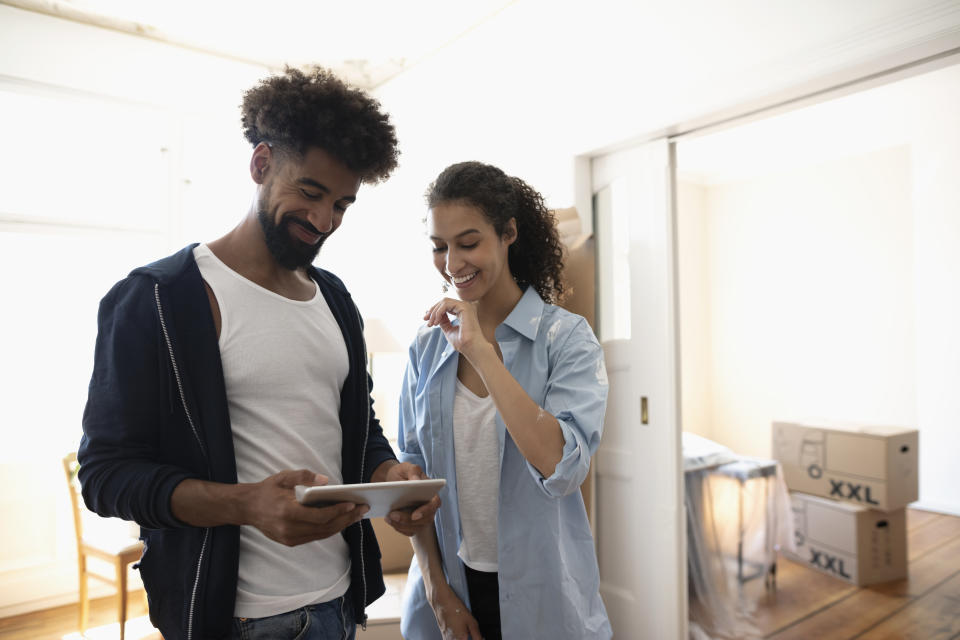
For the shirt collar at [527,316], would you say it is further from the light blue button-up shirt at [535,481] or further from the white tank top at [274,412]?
the white tank top at [274,412]

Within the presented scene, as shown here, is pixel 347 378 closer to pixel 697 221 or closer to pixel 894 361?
pixel 894 361

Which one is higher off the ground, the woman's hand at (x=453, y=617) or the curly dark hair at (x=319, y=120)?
the curly dark hair at (x=319, y=120)

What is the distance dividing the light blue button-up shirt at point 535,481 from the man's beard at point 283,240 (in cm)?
38

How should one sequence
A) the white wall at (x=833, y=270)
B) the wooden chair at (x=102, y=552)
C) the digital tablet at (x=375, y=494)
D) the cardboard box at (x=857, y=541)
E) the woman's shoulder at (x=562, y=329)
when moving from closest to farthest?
1. the digital tablet at (x=375, y=494)
2. the woman's shoulder at (x=562, y=329)
3. the wooden chair at (x=102, y=552)
4. the cardboard box at (x=857, y=541)
5. the white wall at (x=833, y=270)

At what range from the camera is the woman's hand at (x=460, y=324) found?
49.0 inches

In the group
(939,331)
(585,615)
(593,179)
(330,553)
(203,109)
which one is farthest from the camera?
(939,331)

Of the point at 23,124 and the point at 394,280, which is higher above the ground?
the point at 23,124

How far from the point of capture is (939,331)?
4.95 m

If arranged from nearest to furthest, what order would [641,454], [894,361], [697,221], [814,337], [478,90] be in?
1. [641,454]
2. [478,90]
3. [894,361]
4. [814,337]
5. [697,221]

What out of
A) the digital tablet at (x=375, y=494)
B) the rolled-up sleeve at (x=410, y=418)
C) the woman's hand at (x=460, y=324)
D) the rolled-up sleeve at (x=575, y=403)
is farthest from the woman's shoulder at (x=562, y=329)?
the digital tablet at (x=375, y=494)

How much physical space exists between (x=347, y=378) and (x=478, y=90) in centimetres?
251

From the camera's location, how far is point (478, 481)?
1.33m

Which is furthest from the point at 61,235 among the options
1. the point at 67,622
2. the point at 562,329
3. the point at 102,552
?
the point at 562,329

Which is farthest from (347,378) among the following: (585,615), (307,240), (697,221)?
(697,221)
